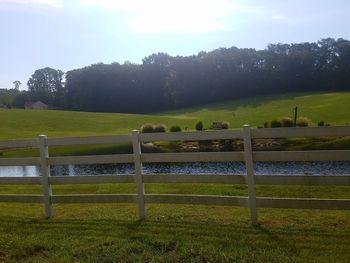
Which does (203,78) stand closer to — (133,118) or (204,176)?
(133,118)

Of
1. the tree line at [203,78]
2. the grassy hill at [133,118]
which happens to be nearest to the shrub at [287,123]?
the grassy hill at [133,118]

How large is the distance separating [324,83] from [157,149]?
8349 cm

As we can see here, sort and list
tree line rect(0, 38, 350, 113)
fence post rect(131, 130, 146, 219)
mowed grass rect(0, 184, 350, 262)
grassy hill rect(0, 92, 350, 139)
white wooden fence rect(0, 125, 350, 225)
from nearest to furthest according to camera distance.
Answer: mowed grass rect(0, 184, 350, 262)
white wooden fence rect(0, 125, 350, 225)
fence post rect(131, 130, 146, 219)
grassy hill rect(0, 92, 350, 139)
tree line rect(0, 38, 350, 113)

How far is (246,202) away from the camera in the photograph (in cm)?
842

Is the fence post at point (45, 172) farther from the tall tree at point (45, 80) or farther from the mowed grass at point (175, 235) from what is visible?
the tall tree at point (45, 80)

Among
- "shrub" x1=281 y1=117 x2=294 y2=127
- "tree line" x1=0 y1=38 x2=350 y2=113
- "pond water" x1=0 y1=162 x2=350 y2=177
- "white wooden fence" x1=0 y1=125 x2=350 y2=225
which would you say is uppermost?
"tree line" x1=0 y1=38 x2=350 y2=113

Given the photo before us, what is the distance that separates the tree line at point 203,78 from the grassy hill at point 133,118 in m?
22.8

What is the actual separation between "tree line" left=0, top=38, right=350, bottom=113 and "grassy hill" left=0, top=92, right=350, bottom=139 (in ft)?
74.9

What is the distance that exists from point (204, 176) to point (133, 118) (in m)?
73.1

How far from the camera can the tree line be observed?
117688 mm

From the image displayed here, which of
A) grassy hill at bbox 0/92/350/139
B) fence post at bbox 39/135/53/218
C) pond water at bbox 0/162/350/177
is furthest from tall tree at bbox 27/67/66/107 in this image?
fence post at bbox 39/135/53/218

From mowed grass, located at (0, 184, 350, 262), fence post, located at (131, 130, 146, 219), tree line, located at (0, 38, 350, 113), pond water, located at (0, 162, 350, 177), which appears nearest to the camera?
mowed grass, located at (0, 184, 350, 262)

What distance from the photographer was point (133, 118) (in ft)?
267

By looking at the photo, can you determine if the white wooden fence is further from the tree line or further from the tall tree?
the tall tree
